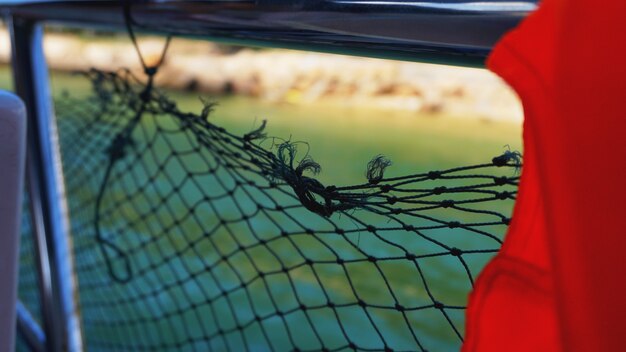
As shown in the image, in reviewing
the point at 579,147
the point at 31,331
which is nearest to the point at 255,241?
the point at 31,331

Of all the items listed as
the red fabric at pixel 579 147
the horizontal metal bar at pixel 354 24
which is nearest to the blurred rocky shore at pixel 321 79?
the horizontal metal bar at pixel 354 24

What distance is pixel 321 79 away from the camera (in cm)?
870

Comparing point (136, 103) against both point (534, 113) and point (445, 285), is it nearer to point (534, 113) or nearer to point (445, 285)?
point (534, 113)

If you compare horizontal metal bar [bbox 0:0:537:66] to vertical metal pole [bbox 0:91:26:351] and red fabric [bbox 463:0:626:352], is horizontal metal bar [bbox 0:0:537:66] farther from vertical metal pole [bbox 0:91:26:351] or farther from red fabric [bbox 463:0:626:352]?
vertical metal pole [bbox 0:91:26:351]

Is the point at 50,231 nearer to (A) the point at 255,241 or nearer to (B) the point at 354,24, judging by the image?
(B) the point at 354,24

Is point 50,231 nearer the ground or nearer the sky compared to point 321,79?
nearer the ground

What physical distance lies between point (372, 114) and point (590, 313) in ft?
25.2

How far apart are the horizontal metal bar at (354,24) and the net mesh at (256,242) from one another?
78mm

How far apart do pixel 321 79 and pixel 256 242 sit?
6094 millimetres

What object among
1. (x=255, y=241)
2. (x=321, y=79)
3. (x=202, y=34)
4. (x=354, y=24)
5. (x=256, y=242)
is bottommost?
(x=354, y=24)

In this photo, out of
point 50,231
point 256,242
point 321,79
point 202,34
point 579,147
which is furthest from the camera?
point 321,79

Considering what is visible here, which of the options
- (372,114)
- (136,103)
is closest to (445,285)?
(136,103)

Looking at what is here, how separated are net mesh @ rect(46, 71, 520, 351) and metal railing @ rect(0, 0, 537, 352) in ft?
0.22

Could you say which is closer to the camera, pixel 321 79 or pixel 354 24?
pixel 354 24
